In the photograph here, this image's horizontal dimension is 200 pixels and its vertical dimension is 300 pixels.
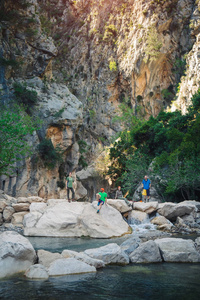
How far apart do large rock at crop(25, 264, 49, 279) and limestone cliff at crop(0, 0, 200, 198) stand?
2138cm

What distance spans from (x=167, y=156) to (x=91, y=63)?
37734mm

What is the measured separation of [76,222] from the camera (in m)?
14.8

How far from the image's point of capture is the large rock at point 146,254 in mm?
8961

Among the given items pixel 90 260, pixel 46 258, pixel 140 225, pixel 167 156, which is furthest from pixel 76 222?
pixel 167 156

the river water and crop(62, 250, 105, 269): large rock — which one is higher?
crop(62, 250, 105, 269): large rock

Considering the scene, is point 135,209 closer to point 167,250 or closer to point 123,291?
point 167,250

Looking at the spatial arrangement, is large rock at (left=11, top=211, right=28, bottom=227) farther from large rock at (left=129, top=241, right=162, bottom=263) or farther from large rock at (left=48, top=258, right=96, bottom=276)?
large rock at (left=48, top=258, right=96, bottom=276)

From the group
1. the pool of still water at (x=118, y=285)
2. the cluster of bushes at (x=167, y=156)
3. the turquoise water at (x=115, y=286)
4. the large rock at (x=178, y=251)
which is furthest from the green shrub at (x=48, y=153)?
the turquoise water at (x=115, y=286)

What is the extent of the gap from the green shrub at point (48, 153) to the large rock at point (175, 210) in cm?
1776

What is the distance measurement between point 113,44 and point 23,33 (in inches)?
962

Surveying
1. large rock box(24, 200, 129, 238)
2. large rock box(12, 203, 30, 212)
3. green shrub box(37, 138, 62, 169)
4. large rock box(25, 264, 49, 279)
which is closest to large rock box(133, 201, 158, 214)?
large rock box(24, 200, 129, 238)

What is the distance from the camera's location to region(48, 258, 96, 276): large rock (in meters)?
7.46

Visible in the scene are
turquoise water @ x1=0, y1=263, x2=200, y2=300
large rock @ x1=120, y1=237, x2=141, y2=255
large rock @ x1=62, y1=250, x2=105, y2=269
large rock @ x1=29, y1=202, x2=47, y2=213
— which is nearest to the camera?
turquoise water @ x1=0, y1=263, x2=200, y2=300

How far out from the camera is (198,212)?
16984 millimetres
